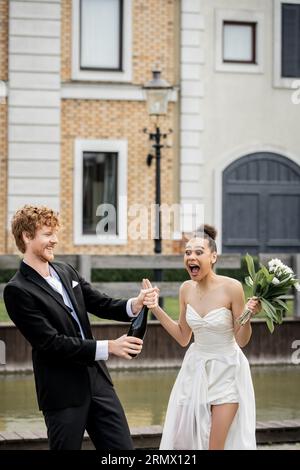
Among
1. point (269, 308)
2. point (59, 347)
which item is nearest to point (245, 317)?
point (269, 308)

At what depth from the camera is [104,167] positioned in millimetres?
25906

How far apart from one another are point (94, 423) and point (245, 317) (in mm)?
1240

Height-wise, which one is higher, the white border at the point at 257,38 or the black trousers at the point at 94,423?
the white border at the point at 257,38

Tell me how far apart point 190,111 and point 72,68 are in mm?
2580

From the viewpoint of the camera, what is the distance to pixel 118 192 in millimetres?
25516

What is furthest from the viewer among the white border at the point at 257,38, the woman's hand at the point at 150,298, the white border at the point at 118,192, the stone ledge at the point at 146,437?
the white border at the point at 257,38

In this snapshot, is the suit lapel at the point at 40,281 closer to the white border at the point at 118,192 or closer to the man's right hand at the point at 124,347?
the man's right hand at the point at 124,347

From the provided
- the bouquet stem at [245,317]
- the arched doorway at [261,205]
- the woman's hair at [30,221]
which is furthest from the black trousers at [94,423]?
the arched doorway at [261,205]

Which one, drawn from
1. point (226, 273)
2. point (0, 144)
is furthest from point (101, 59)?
point (226, 273)

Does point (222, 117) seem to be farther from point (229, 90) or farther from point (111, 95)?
point (111, 95)

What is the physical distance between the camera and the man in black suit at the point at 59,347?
6.55 metres

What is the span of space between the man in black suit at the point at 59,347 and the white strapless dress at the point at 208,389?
920 mm

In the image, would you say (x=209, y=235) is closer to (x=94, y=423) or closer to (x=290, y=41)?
(x=94, y=423)

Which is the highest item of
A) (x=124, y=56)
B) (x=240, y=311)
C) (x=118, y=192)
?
(x=124, y=56)
